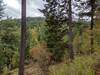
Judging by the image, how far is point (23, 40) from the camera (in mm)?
14281

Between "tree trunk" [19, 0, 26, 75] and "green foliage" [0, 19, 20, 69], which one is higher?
"tree trunk" [19, 0, 26, 75]

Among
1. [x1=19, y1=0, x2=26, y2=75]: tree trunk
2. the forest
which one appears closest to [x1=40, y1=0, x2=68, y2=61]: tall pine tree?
the forest

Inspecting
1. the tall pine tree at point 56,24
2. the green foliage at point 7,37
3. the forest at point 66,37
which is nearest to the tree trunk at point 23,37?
the forest at point 66,37

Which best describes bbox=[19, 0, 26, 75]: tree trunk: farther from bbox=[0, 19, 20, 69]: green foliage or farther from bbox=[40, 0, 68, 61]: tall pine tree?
bbox=[0, 19, 20, 69]: green foliage

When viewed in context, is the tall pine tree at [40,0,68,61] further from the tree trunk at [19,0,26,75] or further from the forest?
the tree trunk at [19,0,26,75]

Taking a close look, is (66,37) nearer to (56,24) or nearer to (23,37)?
(56,24)

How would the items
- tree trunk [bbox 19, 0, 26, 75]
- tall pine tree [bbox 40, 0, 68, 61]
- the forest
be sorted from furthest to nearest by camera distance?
tall pine tree [bbox 40, 0, 68, 61] → tree trunk [bbox 19, 0, 26, 75] → the forest

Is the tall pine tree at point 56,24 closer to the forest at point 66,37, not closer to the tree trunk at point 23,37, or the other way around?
the forest at point 66,37

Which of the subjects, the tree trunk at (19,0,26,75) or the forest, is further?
the tree trunk at (19,0,26,75)

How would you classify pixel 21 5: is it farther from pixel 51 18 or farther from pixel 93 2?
pixel 51 18

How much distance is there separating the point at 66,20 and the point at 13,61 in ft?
91.0

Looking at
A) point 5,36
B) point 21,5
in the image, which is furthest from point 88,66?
point 5,36

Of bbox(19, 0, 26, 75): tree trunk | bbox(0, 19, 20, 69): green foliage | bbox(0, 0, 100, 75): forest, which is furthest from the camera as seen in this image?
bbox(0, 19, 20, 69): green foliage

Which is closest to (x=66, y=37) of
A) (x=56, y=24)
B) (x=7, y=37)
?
(x=56, y=24)
